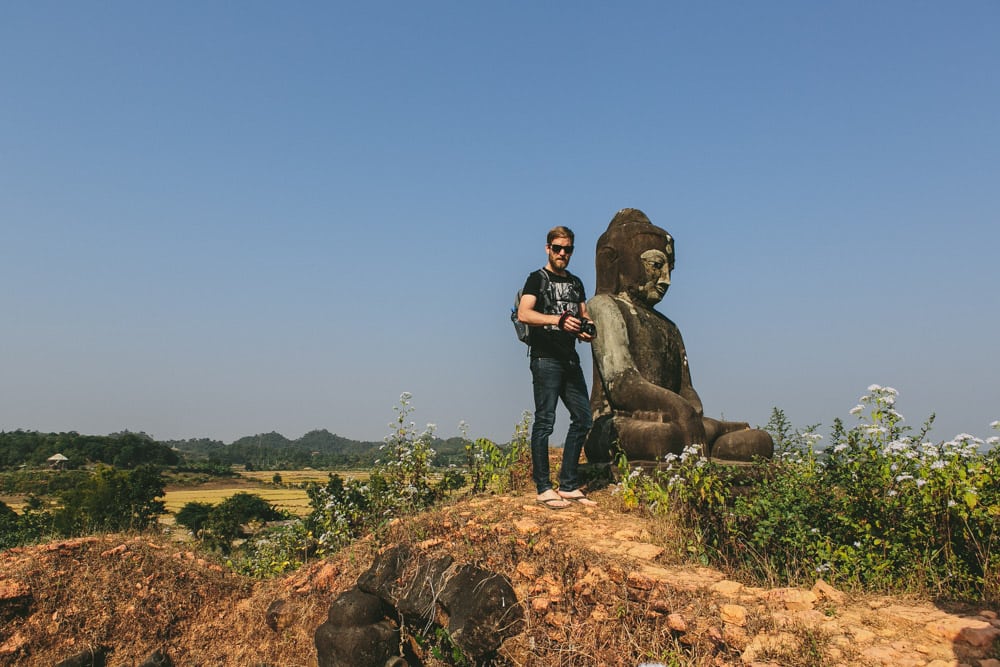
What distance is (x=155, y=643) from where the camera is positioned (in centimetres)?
495

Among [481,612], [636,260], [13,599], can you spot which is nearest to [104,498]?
[13,599]

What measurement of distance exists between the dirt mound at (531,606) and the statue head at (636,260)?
2.56 metres

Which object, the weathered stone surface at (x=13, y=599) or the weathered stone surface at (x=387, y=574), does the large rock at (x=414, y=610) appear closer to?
the weathered stone surface at (x=387, y=574)

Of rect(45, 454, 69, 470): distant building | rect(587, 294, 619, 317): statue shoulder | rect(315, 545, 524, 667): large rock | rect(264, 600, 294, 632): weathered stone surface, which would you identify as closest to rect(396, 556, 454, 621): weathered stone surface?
rect(315, 545, 524, 667): large rock

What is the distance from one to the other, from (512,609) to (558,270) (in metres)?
2.58

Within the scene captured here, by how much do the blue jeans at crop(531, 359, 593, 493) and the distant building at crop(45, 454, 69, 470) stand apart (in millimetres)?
66524

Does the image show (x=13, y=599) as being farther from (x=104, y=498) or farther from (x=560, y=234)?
(x=104, y=498)

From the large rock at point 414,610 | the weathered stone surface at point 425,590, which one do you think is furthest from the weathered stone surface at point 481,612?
the weathered stone surface at point 425,590

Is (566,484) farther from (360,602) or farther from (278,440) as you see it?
(278,440)

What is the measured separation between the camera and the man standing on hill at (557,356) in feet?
15.6

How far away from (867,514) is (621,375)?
275 centimetres

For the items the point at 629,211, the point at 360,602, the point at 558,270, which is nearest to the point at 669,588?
the point at 360,602

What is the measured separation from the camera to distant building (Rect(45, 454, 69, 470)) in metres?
57.3

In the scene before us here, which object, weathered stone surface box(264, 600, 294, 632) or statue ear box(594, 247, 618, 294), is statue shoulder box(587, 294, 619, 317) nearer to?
statue ear box(594, 247, 618, 294)
